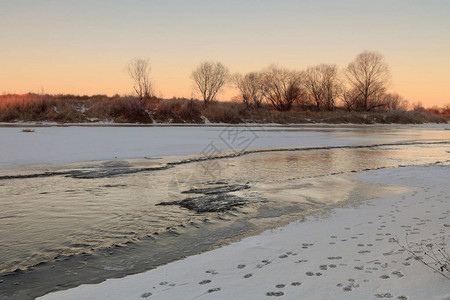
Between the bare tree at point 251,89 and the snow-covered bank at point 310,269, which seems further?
the bare tree at point 251,89

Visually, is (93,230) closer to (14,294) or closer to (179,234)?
(179,234)

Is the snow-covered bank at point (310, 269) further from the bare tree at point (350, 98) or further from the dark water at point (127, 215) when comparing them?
the bare tree at point (350, 98)

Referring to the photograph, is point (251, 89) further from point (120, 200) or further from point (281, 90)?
point (120, 200)

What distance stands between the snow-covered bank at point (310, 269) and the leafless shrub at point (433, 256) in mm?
87


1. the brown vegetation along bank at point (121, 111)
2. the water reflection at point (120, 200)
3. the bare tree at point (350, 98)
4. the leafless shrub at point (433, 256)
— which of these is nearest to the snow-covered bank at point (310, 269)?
the leafless shrub at point (433, 256)

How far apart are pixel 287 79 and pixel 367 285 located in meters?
70.5

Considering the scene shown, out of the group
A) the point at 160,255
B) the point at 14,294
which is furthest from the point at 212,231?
the point at 14,294

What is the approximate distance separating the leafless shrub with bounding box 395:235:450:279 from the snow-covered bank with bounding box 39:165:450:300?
3.4 inches

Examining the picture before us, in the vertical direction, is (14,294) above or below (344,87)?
below

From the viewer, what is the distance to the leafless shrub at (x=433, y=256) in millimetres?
3643

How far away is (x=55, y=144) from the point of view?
1859 cm

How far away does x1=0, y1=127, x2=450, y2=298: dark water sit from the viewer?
475 cm

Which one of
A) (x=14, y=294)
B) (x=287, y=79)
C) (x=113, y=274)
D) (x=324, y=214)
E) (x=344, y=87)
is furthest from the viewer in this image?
(x=344, y=87)

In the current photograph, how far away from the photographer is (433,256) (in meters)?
4.12
